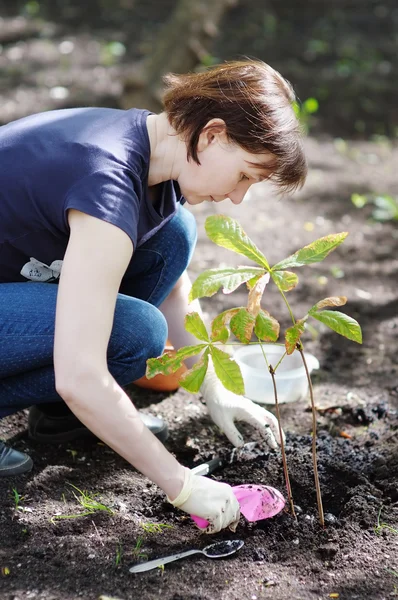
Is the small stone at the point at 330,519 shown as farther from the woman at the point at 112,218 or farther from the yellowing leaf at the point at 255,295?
the yellowing leaf at the point at 255,295

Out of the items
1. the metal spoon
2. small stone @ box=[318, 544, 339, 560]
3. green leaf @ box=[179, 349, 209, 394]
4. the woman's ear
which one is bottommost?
small stone @ box=[318, 544, 339, 560]

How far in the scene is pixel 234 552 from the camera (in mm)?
1771

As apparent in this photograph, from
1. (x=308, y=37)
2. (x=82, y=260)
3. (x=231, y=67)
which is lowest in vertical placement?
(x=308, y=37)

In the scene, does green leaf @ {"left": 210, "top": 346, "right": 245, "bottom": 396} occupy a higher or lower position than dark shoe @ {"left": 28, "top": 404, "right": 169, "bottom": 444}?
higher

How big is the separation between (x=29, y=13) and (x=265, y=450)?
6.56 metres

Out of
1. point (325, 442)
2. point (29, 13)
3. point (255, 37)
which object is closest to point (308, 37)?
point (255, 37)

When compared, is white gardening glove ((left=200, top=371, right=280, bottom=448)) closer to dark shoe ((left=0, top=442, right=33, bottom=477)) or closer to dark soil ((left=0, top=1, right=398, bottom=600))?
dark soil ((left=0, top=1, right=398, bottom=600))

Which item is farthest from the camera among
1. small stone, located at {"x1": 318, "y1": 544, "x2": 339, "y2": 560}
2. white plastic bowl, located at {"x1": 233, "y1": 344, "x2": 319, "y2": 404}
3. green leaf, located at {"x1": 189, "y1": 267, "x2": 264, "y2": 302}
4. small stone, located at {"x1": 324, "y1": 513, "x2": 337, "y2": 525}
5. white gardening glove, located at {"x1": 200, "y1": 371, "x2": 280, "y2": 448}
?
white plastic bowl, located at {"x1": 233, "y1": 344, "x2": 319, "y2": 404}

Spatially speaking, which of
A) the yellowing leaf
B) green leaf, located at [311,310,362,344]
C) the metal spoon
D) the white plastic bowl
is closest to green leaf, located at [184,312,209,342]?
the yellowing leaf

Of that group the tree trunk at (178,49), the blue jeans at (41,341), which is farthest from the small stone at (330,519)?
the tree trunk at (178,49)

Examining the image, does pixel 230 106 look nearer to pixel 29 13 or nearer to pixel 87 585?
pixel 87 585

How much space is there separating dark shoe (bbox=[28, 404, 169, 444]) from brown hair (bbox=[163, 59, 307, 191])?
86cm

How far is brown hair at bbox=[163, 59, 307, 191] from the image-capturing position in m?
1.70

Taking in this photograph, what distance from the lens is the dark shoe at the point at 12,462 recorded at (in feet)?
6.56
